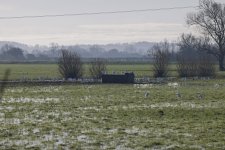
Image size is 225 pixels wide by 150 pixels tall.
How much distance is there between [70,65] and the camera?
54.4 meters

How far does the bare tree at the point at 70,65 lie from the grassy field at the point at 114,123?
24010mm

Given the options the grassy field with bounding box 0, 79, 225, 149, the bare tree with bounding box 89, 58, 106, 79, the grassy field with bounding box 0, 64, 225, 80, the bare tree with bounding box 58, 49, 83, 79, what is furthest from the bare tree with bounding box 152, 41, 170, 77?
the grassy field with bounding box 0, 79, 225, 149

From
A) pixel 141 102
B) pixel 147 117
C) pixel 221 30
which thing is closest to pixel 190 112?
pixel 147 117

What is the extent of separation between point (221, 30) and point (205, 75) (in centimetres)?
1777

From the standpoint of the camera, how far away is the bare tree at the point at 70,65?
54.3 m

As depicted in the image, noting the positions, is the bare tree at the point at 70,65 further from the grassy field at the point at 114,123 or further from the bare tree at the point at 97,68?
the grassy field at the point at 114,123

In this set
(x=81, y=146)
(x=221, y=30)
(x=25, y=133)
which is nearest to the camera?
(x=81, y=146)

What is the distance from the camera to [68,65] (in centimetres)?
5447

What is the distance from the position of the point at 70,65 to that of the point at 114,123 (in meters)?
35.7

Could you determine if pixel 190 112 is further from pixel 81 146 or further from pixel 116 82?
pixel 116 82

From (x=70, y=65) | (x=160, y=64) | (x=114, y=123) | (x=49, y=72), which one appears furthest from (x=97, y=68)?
(x=114, y=123)

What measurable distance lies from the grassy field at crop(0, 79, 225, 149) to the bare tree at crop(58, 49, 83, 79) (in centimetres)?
2401

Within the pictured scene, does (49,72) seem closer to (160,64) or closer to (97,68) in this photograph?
(97,68)

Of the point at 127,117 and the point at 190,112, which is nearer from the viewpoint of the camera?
the point at 127,117
